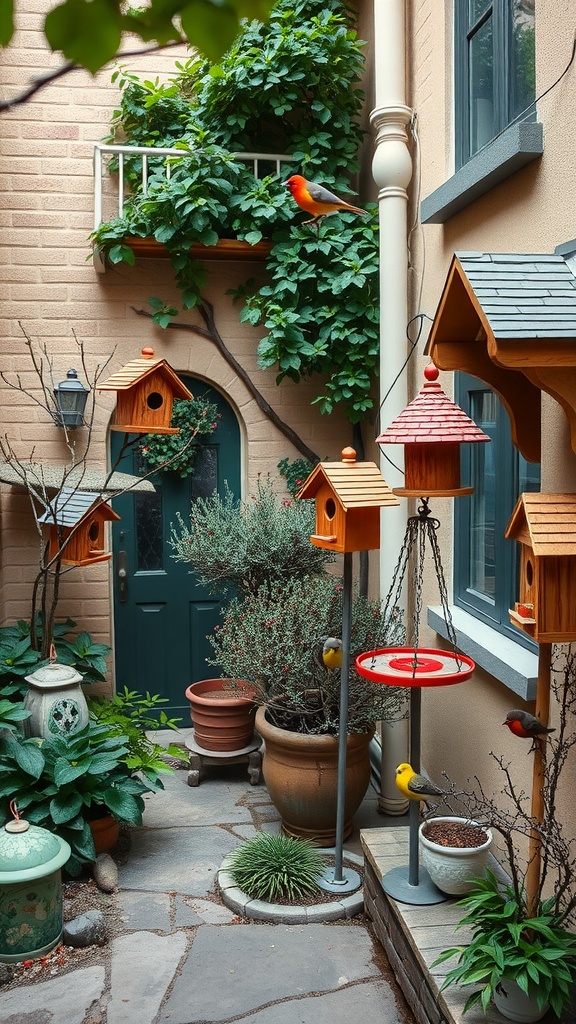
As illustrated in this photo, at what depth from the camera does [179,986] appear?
331cm

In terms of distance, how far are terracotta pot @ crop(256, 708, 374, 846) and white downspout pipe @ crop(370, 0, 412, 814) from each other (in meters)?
0.48

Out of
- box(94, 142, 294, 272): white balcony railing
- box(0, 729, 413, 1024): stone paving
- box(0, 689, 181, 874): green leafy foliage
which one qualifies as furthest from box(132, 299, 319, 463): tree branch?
box(0, 729, 413, 1024): stone paving

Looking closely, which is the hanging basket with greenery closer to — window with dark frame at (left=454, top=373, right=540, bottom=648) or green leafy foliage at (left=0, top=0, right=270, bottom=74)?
window with dark frame at (left=454, top=373, right=540, bottom=648)

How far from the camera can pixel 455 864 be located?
10.4 ft

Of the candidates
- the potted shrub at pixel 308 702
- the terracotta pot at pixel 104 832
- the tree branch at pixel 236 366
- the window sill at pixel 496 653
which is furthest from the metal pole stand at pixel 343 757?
the tree branch at pixel 236 366

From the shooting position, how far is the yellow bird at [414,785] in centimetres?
319

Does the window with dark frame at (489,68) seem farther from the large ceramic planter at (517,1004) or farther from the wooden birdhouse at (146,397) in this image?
the large ceramic planter at (517,1004)

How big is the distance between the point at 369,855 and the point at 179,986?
0.94m

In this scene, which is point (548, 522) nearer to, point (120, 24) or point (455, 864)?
point (455, 864)

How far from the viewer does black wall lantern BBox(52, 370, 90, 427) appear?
18.4 ft

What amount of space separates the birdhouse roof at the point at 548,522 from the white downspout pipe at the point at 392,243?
2.28 metres

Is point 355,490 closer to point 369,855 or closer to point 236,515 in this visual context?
point 369,855

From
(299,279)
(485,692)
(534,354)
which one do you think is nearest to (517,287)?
(534,354)

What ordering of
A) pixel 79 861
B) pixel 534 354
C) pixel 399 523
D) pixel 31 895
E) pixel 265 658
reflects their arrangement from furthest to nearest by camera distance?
pixel 399 523
pixel 265 658
pixel 79 861
pixel 31 895
pixel 534 354
